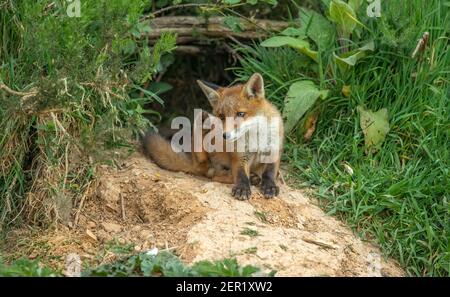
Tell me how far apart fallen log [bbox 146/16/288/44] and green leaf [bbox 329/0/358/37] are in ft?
2.83

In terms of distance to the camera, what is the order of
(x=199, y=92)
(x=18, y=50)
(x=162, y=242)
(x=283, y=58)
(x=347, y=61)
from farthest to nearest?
1. (x=199, y=92)
2. (x=283, y=58)
3. (x=347, y=61)
4. (x=18, y=50)
5. (x=162, y=242)

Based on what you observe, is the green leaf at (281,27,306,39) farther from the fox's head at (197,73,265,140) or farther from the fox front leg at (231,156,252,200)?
the fox front leg at (231,156,252,200)

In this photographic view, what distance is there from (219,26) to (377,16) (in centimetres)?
159

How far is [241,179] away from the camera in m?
6.09

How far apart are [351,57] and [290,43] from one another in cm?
54

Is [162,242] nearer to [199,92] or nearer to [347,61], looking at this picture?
[347,61]

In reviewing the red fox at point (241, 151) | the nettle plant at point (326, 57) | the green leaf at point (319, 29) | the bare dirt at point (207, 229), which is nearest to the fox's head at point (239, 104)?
the red fox at point (241, 151)

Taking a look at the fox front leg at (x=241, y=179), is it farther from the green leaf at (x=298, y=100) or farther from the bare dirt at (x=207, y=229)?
the green leaf at (x=298, y=100)

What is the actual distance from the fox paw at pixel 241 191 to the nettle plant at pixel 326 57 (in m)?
0.82

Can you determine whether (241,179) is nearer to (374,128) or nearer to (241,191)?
(241,191)

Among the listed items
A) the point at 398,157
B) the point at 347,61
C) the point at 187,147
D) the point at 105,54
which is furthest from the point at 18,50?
the point at 398,157

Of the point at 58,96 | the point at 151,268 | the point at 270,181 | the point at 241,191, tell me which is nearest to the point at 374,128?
the point at 270,181

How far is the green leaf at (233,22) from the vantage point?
698cm
